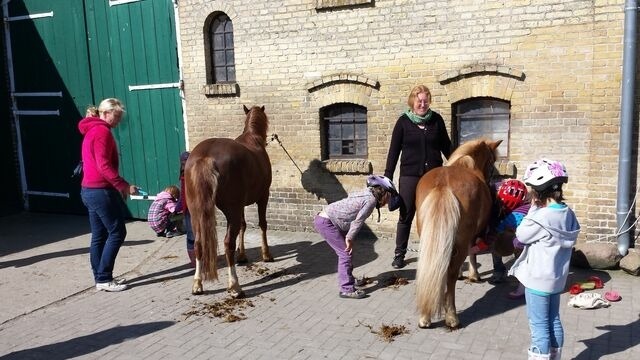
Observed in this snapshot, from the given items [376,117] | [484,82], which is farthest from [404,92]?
[484,82]

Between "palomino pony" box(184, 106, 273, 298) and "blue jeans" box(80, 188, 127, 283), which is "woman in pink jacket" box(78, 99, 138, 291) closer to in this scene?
"blue jeans" box(80, 188, 127, 283)

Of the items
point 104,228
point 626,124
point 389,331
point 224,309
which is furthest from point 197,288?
point 626,124

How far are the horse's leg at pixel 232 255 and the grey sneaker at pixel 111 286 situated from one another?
126 cm

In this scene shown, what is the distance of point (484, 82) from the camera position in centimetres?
678

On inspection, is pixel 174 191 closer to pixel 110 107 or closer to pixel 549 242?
pixel 110 107

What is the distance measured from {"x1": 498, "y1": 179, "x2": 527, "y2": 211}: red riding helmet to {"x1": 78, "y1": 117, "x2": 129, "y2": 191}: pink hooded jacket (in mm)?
3854

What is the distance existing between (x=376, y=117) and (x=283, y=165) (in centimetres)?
167

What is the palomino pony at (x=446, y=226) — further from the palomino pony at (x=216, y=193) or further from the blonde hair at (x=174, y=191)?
the blonde hair at (x=174, y=191)

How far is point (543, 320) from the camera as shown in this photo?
3719 mm

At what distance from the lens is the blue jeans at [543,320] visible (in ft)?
12.1

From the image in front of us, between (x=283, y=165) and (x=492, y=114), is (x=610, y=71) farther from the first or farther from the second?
(x=283, y=165)

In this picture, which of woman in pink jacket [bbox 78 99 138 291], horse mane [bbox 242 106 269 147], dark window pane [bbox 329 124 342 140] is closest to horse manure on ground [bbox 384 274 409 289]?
horse mane [bbox 242 106 269 147]

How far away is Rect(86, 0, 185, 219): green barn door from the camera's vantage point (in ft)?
28.9

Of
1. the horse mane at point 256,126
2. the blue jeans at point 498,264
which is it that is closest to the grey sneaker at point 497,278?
the blue jeans at point 498,264
